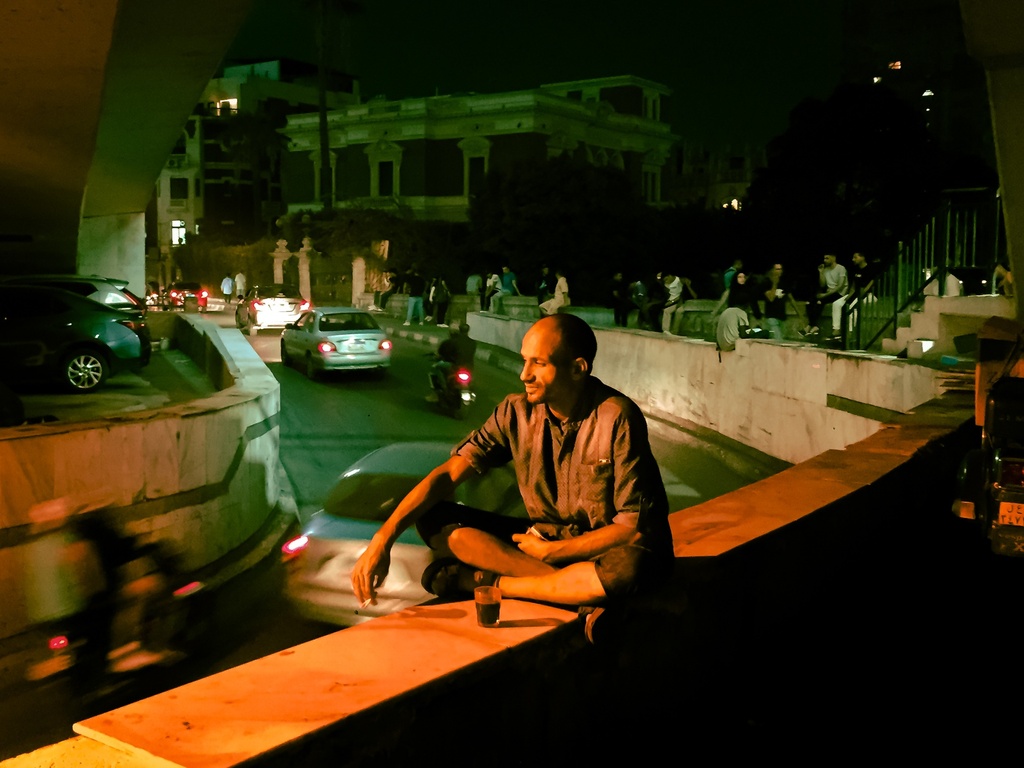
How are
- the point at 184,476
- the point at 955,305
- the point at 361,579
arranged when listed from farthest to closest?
1. the point at 955,305
2. the point at 184,476
3. the point at 361,579

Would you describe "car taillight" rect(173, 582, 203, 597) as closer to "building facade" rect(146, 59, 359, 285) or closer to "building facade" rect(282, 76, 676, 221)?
"building facade" rect(282, 76, 676, 221)

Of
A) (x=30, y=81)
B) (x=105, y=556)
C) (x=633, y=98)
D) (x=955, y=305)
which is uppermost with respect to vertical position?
(x=633, y=98)

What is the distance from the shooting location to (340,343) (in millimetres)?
22297

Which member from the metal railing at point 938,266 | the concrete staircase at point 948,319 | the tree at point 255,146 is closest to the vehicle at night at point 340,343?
the metal railing at point 938,266

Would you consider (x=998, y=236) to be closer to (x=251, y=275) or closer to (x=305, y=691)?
(x=305, y=691)

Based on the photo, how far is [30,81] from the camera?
45.1ft

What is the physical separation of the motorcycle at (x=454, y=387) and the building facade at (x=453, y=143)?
136ft

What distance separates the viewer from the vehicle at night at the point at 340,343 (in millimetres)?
22219

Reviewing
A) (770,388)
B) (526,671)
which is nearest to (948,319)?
(770,388)

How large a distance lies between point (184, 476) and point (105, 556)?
3.48 feet

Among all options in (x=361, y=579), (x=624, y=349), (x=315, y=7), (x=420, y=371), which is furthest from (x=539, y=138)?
(x=361, y=579)

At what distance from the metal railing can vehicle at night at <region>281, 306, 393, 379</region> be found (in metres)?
9.68

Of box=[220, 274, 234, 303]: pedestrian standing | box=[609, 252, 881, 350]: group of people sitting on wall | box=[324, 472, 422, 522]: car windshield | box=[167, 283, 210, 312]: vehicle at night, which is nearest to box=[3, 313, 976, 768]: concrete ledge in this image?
box=[324, 472, 422, 522]: car windshield

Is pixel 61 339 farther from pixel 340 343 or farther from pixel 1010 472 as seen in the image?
pixel 1010 472
